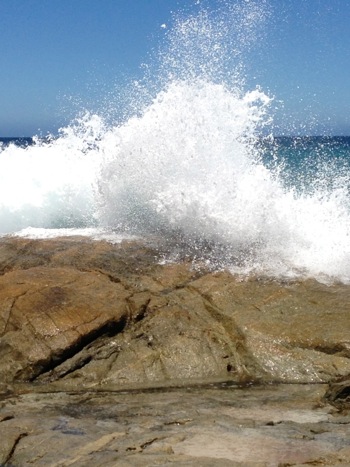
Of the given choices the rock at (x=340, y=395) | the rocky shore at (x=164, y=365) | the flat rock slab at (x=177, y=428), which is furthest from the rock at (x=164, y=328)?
the rock at (x=340, y=395)

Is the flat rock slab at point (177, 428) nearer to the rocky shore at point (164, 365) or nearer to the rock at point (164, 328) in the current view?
the rocky shore at point (164, 365)

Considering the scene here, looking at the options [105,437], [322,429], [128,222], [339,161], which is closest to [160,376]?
[105,437]

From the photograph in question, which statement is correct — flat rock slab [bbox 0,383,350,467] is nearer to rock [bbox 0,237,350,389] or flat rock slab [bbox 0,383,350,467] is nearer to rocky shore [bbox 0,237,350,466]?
rocky shore [bbox 0,237,350,466]

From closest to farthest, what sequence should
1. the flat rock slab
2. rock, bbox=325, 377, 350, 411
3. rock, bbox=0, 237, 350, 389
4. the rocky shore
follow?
the flat rock slab < the rocky shore < rock, bbox=325, 377, 350, 411 < rock, bbox=0, 237, 350, 389

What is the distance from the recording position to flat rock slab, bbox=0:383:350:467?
2893mm

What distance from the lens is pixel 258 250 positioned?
6.25m

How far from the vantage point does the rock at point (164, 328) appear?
14.1ft

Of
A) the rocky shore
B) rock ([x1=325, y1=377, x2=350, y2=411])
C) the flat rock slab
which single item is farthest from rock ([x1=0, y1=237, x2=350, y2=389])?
rock ([x1=325, y1=377, x2=350, y2=411])

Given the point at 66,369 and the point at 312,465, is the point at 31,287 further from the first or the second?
the point at 312,465

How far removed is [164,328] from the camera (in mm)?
4668

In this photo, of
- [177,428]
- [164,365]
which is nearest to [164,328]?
[164,365]

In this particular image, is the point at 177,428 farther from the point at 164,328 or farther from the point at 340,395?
the point at 164,328

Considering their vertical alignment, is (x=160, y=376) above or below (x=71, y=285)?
below

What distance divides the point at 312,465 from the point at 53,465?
128 cm
